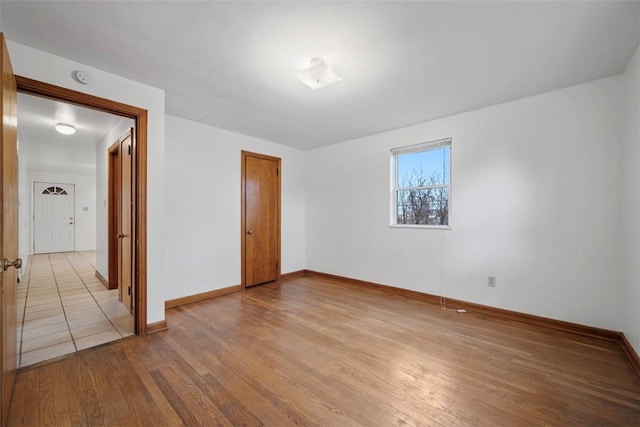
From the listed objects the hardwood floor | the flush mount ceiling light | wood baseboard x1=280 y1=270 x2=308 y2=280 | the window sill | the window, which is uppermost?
the flush mount ceiling light

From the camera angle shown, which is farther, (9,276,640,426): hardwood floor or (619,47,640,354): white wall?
(619,47,640,354): white wall

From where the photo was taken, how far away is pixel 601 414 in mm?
1573

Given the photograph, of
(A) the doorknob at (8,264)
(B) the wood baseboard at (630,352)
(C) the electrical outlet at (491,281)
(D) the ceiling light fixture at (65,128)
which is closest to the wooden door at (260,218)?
(D) the ceiling light fixture at (65,128)

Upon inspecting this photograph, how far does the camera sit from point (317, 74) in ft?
7.35

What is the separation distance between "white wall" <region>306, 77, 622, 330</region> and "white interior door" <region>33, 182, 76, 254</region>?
32.6 feet

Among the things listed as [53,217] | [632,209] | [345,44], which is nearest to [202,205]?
[345,44]

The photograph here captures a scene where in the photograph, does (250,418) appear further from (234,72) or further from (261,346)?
(234,72)

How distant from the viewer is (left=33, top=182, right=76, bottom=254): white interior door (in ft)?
25.5

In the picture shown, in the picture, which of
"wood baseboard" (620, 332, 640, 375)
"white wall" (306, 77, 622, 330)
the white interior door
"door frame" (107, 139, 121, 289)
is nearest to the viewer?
"wood baseboard" (620, 332, 640, 375)

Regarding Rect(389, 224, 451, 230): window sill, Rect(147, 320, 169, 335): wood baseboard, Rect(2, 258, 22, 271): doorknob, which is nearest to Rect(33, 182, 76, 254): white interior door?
Rect(147, 320, 169, 335): wood baseboard

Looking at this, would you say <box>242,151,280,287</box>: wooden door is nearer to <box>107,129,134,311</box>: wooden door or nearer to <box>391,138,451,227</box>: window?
<box>107,129,134,311</box>: wooden door

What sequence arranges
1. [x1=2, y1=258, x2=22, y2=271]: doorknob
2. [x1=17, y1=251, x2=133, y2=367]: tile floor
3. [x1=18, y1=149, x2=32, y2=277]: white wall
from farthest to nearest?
[x1=18, y1=149, x2=32, y2=277]: white wall, [x1=17, y1=251, x2=133, y2=367]: tile floor, [x1=2, y1=258, x2=22, y2=271]: doorknob

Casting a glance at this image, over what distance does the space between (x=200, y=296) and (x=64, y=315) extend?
58.2 inches

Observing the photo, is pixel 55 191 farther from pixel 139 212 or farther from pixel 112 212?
pixel 139 212
